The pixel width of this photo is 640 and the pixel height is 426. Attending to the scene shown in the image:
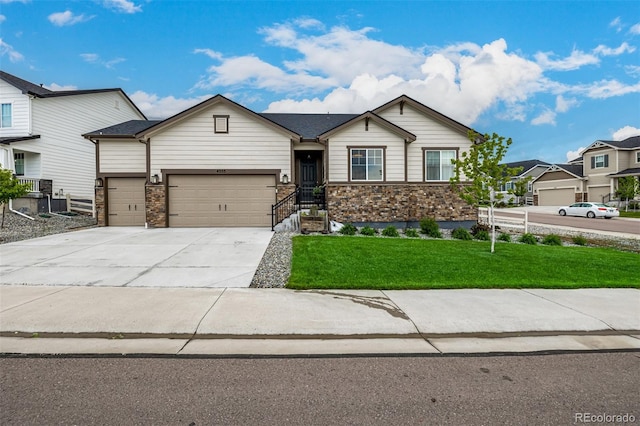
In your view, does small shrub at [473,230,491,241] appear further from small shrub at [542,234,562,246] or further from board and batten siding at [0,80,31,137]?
board and batten siding at [0,80,31,137]

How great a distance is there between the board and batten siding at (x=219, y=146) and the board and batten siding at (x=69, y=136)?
9.50 meters

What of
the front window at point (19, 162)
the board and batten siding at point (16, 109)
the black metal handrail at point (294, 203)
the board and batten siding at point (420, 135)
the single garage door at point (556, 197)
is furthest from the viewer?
the single garage door at point (556, 197)

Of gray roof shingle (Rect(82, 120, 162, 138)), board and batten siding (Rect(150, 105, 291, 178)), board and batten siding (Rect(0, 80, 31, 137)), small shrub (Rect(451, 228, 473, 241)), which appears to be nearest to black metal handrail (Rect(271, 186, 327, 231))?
board and batten siding (Rect(150, 105, 291, 178))

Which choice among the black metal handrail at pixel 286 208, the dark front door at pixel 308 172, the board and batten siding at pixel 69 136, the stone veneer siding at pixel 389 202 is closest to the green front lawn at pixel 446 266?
the stone veneer siding at pixel 389 202

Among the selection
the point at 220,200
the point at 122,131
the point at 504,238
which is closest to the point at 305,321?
the point at 504,238

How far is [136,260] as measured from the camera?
870 centimetres

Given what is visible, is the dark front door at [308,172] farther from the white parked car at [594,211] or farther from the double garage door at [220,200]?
the white parked car at [594,211]

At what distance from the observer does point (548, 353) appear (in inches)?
160

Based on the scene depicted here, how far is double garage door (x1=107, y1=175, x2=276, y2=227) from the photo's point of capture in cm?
1562

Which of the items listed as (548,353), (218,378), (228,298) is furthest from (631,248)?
(218,378)

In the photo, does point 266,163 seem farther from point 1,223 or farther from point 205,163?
point 1,223

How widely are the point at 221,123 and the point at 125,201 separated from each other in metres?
6.20

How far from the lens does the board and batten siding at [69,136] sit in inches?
782

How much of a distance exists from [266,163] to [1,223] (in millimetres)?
11447
